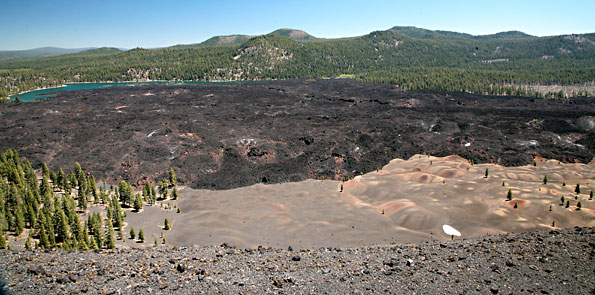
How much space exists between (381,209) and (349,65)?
160m

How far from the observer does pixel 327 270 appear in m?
13.1

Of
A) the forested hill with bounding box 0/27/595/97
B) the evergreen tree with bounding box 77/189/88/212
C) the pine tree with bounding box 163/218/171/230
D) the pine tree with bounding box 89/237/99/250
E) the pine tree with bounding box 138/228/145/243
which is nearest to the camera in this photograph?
the pine tree with bounding box 89/237/99/250

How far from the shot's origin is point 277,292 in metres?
11.5

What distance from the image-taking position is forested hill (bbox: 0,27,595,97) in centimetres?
10962

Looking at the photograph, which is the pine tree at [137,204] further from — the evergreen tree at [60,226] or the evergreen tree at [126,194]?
the evergreen tree at [60,226]

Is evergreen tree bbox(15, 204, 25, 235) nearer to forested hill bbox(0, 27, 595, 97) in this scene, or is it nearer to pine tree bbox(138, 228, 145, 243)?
pine tree bbox(138, 228, 145, 243)

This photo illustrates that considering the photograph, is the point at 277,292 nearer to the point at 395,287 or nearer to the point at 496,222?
the point at 395,287

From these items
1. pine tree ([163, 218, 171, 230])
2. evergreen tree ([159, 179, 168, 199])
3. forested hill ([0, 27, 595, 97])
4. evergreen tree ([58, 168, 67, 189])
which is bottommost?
pine tree ([163, 218, 171, 230])

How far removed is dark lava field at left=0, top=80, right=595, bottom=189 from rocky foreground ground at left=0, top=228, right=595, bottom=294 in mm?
15359

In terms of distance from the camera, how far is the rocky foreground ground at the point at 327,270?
446 inches

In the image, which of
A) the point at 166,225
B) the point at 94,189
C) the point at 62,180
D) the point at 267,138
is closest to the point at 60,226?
the point at 166,225

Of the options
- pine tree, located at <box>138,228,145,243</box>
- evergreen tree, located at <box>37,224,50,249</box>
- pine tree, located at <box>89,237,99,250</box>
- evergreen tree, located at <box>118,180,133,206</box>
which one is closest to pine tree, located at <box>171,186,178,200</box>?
evergreen tree, located at <box>118,180,133,206</box>

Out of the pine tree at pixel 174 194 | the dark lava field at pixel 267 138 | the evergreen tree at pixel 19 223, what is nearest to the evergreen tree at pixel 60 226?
the evergreen tree at pixel 19 223

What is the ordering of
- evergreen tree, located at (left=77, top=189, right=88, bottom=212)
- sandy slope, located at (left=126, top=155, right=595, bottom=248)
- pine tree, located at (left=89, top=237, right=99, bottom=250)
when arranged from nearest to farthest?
pine tree, located at (left=89, top=237, right=99, bottom=250) → sandy slope, located at (left=126, top=155, right=595, bottom=248) → evergreen tree, located at (left=77, top=189, right=88, bottom=212)
